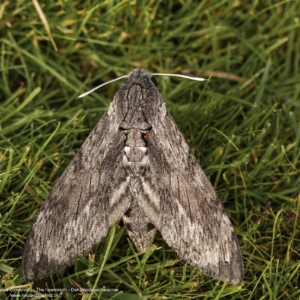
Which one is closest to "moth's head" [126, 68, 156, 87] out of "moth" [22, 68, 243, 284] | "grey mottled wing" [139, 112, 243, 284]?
"moth" [22, 68, 243, 284]

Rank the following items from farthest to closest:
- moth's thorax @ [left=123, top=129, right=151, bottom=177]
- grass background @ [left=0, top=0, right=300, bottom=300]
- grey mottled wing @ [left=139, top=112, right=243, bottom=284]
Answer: grass background @ [left=0, top=0, right=300, bottom=300]
moth's thorax @ [left=123, top=129, right=151, bottom=177]
grey mottled wing @ [left=139, top=112, right=243, bottom=284]

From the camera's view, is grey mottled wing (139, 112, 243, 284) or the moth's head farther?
the moth's head

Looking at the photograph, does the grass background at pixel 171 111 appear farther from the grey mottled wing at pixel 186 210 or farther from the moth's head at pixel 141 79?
the moth's head at pixel 141 79

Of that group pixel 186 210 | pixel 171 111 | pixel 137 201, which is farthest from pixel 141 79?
pixel 186 210

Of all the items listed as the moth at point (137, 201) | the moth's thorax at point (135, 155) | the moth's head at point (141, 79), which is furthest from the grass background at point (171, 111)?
the moth's thorax at point (135, 155)

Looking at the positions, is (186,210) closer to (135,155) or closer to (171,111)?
(135,155)

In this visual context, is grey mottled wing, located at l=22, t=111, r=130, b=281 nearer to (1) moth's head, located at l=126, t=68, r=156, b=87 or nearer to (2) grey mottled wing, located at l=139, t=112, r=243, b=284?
(2) grey mottled wing, located at l=139, t=112, r=243, b=284

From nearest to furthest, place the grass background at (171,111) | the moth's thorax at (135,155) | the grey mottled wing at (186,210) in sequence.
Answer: the grey mottled wing at (186,210) < the moth's thorax at (135,155) < the grass background at (171,111)

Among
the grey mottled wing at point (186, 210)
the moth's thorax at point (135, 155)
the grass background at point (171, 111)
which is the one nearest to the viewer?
the grey mottled wing at point (186, 210)
